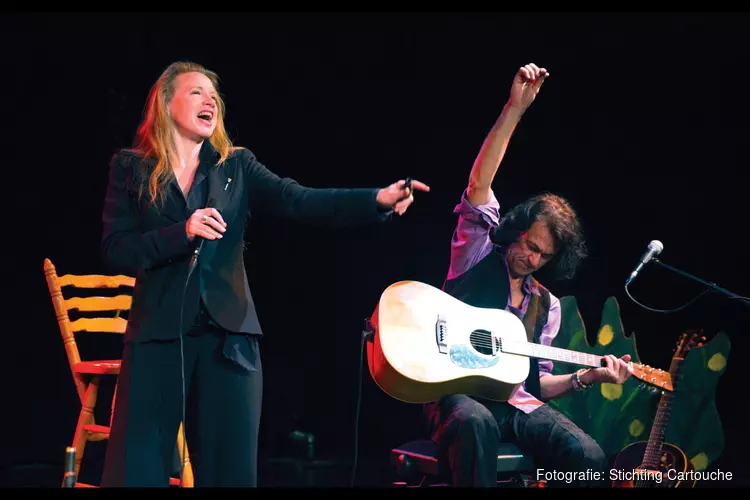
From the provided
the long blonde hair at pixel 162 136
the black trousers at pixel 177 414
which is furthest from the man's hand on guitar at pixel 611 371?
the long blonde hair at pixel 162 136

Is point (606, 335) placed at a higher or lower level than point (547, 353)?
higher

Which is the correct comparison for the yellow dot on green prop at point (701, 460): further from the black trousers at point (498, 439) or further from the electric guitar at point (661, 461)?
the black trousers at point (498, 439)

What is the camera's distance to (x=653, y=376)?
11.7 ft

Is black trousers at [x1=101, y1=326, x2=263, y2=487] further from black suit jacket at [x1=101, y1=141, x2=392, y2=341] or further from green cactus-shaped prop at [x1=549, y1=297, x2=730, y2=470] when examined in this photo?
green cactus-shaped prop at [x1=549, y1=297, x2=730, y2=470]

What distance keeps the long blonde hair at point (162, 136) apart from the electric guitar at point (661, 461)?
2.19 metres

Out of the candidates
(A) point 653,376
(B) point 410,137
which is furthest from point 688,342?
(B) point 410,137

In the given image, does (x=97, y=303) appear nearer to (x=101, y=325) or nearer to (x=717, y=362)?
(x=101, y=325)

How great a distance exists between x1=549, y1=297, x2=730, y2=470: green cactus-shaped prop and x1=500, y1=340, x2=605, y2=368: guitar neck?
812 mm

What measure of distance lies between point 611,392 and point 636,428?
0.22 metres

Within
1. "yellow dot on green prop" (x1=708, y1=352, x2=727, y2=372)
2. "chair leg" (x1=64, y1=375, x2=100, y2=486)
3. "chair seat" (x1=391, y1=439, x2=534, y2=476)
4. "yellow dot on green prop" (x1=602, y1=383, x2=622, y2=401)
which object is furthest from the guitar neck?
"chair leg" (x1=64, y1=375, x2=100, y2=486)

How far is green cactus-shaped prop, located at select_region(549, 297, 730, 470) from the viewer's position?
423 centimetres

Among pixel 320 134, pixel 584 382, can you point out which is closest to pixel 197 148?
pixel 584 382

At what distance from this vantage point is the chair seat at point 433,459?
10.1ft

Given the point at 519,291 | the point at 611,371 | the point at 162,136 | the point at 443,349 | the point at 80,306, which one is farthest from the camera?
the point at 80,306
